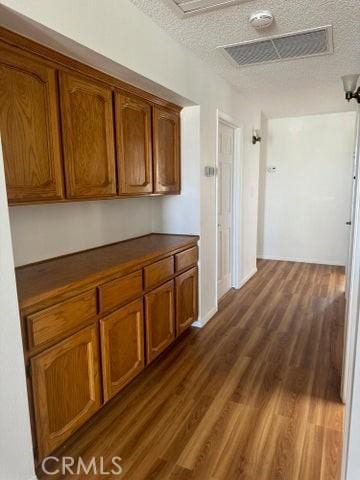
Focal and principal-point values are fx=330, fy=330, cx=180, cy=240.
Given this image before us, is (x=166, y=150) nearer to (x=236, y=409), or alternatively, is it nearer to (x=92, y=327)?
(x=92, y=327)

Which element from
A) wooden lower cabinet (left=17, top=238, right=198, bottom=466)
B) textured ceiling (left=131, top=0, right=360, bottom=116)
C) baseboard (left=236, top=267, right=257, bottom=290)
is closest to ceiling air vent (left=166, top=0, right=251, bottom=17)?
textured ceiling (left=131, top=0, right=360, bottom=116)

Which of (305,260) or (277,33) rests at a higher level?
(277,33)

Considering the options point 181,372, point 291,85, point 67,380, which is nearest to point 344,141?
point 291,85

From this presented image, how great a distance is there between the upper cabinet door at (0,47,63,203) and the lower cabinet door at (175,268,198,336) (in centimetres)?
138

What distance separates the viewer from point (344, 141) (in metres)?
5.20

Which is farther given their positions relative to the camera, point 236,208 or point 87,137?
point 236,208

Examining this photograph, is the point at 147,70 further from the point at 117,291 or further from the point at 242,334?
the point at 242,334

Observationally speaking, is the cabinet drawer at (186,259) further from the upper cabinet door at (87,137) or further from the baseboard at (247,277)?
the baseboard at (247,277)

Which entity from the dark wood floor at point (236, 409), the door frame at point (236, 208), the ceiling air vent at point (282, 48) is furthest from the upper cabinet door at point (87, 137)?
the door frame at point (236, 208)

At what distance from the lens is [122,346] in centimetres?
211

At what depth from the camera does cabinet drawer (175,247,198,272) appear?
273cm

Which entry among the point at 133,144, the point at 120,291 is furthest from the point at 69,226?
the point at 133,144

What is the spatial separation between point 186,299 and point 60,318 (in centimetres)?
149

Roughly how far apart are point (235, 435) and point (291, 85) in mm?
3501
